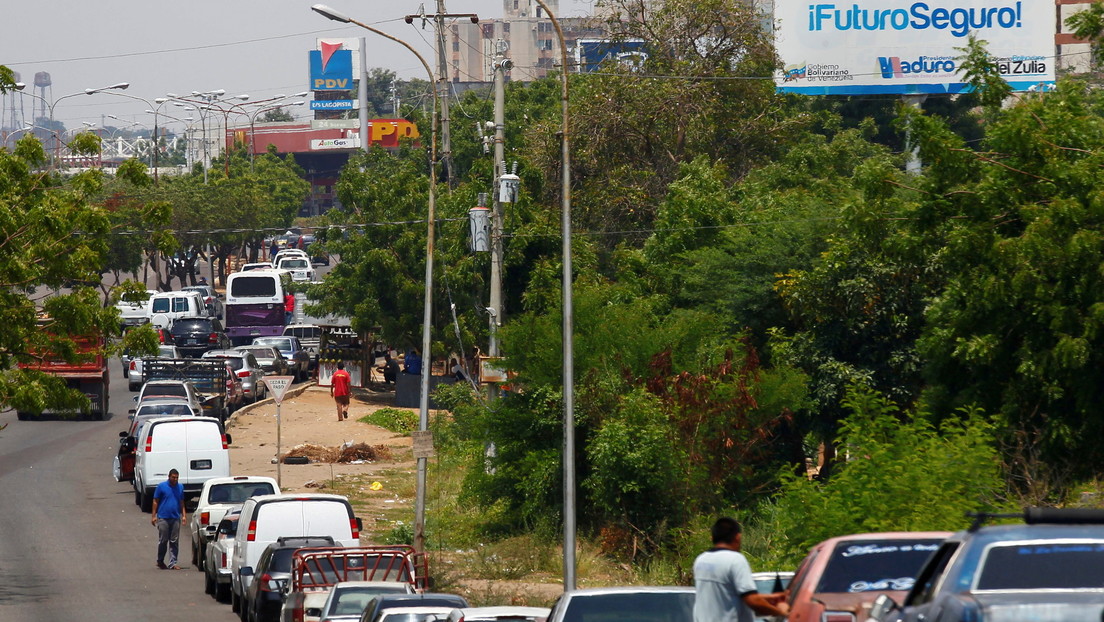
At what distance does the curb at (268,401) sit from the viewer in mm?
42294

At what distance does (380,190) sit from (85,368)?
12546mm

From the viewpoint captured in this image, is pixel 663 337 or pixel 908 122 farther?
pixel 663 337

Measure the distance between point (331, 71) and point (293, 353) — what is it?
12364 cm

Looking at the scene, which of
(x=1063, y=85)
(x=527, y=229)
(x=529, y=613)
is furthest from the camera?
(x=527, y=229)

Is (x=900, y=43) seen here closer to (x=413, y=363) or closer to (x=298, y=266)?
(x=413, y=363)

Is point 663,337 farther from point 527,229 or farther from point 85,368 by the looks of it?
point 85,368

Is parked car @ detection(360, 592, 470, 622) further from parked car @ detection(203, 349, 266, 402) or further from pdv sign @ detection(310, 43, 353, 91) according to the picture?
pdv sign @ detection(310, 43, 353, 91)

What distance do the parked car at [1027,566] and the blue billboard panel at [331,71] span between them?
556ft

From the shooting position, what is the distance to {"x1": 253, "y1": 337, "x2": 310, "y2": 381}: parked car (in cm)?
5322

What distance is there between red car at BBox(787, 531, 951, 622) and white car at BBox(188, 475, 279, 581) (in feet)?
54.0

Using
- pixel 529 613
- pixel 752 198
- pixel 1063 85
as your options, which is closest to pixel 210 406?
pixel 752 198

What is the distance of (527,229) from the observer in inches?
1674

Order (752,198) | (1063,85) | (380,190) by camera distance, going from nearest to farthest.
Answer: (1063,85), (752,198), (380,190)

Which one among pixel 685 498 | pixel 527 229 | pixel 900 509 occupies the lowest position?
pixel 685 498
